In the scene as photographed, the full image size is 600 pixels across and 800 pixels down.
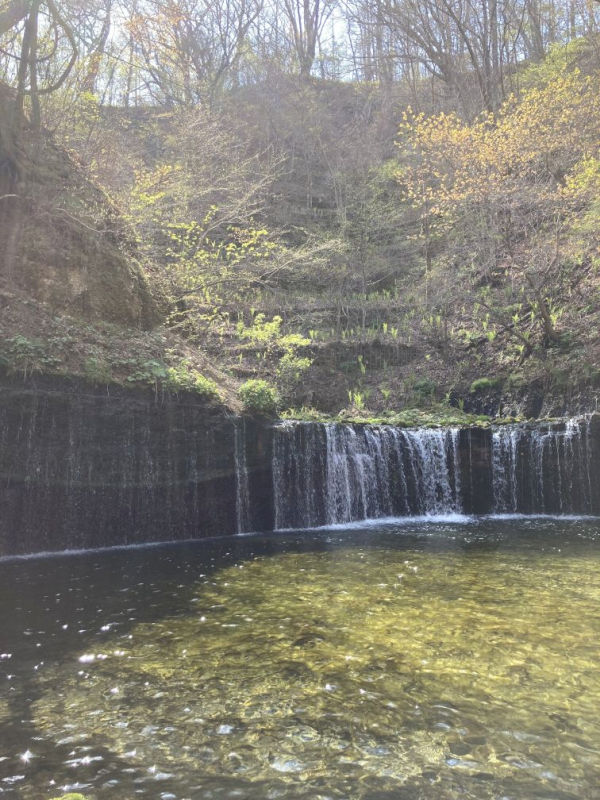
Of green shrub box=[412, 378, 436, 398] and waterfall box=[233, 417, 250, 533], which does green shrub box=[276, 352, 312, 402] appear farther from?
waterfall box=[233, 417, 250, 533]

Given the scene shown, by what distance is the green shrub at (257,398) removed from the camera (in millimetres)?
11898

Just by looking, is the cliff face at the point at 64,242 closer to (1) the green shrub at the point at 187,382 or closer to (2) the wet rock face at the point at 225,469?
(1) the green shrub at the point at 187,382

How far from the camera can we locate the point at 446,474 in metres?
13.2

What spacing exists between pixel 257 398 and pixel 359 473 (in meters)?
2.97

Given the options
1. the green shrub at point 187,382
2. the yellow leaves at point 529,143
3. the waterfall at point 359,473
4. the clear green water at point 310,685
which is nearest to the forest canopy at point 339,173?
the yellow leaves at point 529,143

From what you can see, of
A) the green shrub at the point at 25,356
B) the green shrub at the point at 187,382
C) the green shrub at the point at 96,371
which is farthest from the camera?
the green shrub at the point at 187,382

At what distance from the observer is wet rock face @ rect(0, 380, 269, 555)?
30.5 feet

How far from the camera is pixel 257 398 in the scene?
39.2 ft

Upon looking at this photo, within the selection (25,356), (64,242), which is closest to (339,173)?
(64,242)

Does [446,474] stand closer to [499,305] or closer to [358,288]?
[499,305]

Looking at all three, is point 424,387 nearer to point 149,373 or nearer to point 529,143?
point 529,143

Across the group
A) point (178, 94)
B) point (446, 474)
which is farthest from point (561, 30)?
point (446, 474)

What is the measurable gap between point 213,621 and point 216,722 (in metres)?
1.92

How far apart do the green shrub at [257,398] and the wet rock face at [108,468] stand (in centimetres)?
68
